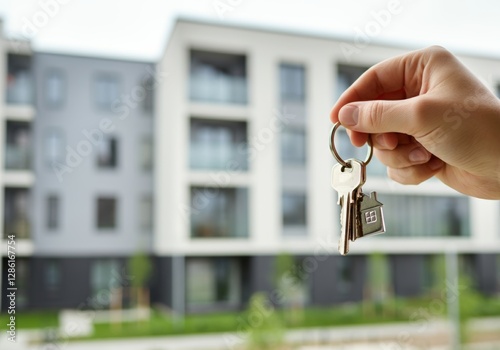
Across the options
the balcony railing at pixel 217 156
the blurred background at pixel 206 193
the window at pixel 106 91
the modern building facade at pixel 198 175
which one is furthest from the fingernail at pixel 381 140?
the window at pixel 106 91

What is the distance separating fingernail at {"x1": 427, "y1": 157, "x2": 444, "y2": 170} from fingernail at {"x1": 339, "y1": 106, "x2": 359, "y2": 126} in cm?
9

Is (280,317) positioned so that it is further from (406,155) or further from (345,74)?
(406,155)

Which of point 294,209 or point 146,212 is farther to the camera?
point 146,212

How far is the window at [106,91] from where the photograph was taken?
463cm

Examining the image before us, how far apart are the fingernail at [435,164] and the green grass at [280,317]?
142 inches

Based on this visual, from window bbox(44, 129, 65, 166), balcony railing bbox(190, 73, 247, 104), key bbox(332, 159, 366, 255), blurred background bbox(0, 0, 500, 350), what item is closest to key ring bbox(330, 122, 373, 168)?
key bbox(332, 159, 366, 255)

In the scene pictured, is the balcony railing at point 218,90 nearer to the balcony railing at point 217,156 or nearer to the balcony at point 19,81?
the balcony railing at point 217,156

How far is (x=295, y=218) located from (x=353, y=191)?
415 centimetres

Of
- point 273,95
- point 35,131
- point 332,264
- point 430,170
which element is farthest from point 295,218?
point 430,170

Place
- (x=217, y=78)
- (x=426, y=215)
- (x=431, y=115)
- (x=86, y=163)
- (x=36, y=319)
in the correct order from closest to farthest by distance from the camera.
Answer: (x=431, y=115) → (x=36, y=319) → (x=217, y=78) → (x=86, y=163) → (x=426, y=215)

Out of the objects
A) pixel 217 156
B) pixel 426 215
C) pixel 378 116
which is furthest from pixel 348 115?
pixel 426 215

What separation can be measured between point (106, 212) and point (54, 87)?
40.1 inches

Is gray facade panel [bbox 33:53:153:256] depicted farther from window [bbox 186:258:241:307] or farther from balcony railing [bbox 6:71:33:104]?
window [bbox 186:258:241:307]

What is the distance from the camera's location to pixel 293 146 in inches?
180
